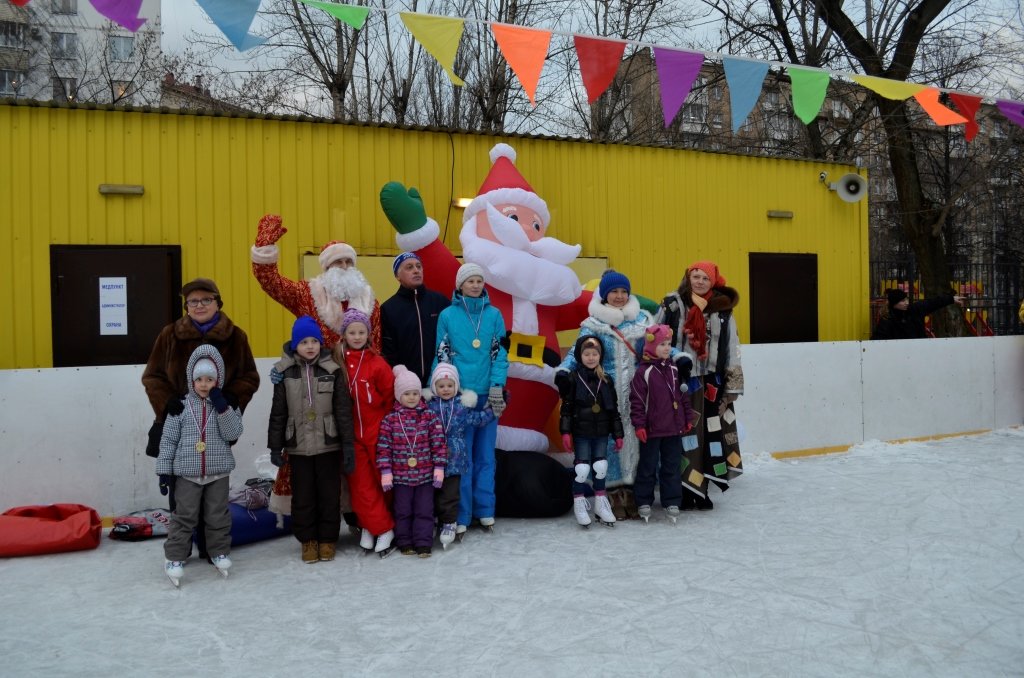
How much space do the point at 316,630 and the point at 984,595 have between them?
2.62 meters

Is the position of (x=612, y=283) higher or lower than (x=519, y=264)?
lower

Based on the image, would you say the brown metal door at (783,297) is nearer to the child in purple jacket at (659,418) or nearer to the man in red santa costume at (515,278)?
the man in red santa costume at (515,278)

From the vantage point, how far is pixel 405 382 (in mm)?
4051

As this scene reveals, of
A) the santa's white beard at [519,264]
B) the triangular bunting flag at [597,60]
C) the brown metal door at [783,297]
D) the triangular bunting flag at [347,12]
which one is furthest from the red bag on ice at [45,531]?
the brown metal door at [783,297]

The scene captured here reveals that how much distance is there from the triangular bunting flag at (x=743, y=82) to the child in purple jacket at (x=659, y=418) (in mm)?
1811

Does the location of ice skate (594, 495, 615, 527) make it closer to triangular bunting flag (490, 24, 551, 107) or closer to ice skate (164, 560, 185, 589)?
ice skate (164, 560, 185, 589)

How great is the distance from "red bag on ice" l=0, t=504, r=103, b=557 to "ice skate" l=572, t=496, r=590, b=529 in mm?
2536

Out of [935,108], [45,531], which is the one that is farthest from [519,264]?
[935,108]

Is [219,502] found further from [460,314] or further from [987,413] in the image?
[987,413]

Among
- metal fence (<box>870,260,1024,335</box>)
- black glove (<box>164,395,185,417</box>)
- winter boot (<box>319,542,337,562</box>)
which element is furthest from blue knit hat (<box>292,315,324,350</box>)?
metal fence (<box>870,260,1024,335</box>)

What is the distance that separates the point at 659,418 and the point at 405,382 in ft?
4.74

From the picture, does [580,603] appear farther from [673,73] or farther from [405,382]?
[673,73]

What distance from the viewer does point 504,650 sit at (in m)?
2.77

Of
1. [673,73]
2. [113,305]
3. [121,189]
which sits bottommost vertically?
[113,305]
